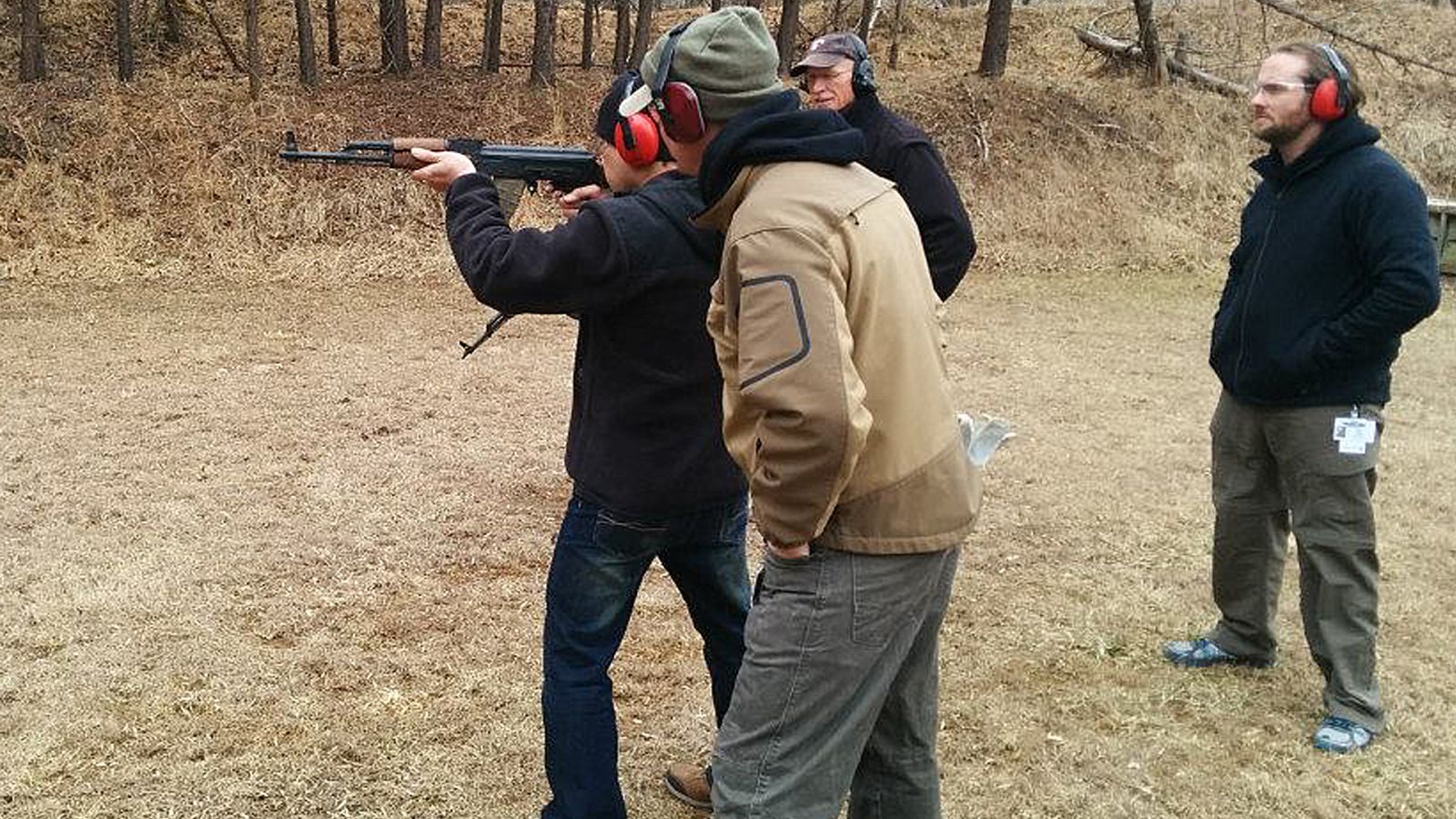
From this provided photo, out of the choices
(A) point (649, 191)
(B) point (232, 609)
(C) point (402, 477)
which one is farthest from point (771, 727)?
(C) point (402, 477)

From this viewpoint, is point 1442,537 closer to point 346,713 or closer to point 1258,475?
point 1258,475

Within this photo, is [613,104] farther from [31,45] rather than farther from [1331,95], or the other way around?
[31,45]

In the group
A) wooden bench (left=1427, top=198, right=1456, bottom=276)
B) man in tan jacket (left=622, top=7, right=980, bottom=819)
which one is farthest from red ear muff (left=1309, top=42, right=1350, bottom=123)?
wooden bench (left=1427, top=198, right=1456, bottom=276)

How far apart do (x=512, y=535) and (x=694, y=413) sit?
2.81 metres

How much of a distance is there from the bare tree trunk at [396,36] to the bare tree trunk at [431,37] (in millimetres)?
340

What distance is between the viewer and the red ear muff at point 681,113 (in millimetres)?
2371

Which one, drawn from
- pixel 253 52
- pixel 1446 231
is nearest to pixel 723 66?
pixel 1446 231

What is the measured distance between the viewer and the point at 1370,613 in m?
3.86

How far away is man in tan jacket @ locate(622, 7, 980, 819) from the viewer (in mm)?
2125

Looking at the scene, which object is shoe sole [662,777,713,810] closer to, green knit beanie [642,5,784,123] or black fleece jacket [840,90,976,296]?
black fleece jacket [840,90,976,296]

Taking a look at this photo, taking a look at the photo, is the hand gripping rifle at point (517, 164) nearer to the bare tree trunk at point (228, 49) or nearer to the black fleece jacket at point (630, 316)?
the black fleece jacket at point (630, 316)

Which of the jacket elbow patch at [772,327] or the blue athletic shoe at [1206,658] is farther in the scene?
the blue athletic shoe at [1206,658]

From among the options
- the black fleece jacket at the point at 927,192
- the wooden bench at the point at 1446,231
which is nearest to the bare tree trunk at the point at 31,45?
the black fleece jacket at the point at 927,192

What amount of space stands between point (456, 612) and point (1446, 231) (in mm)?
12886
